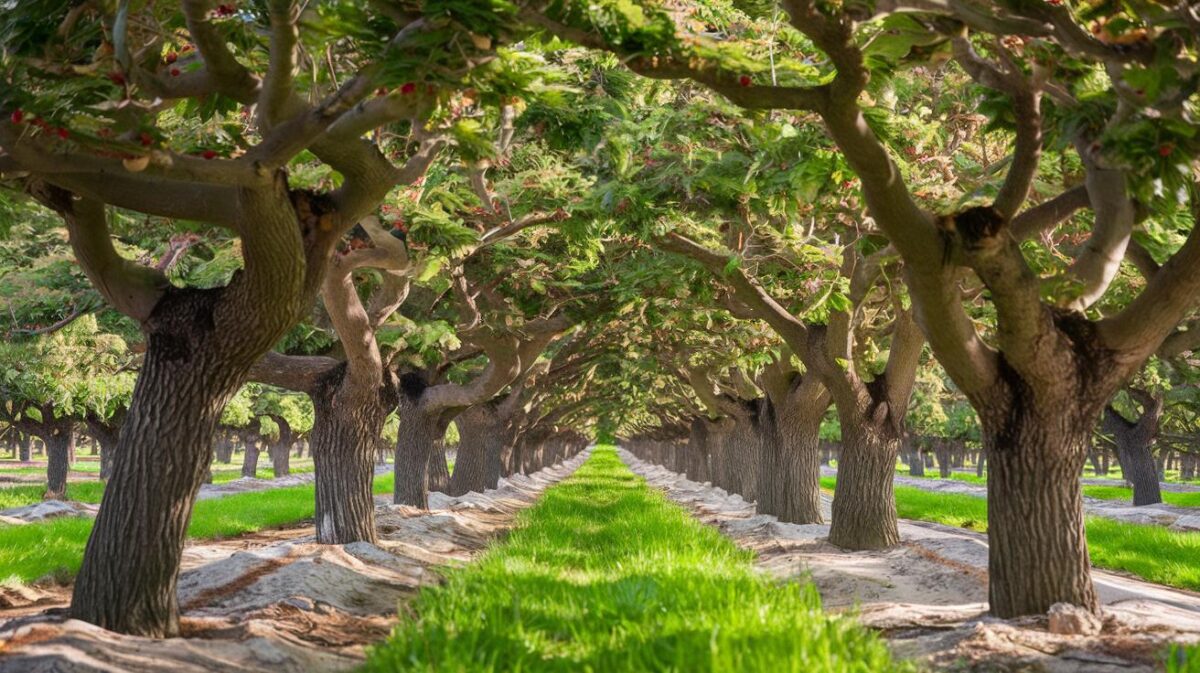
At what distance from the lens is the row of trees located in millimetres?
5070

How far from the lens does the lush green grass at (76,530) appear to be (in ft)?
34.4

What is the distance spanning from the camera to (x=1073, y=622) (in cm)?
643

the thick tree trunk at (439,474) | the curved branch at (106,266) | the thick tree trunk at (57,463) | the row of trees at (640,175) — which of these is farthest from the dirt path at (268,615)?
the thick tree trunk at (57,463)

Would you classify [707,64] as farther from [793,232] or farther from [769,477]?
[769,477]

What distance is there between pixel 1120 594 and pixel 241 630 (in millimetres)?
8223

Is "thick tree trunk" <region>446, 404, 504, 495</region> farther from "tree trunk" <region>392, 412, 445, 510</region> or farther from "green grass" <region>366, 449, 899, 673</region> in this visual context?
"green grass" <region>366, 449, 899, 673</region>

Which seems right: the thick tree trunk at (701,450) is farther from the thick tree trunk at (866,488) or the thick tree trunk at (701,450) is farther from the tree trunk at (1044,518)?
the tree trunk at (1044,518)

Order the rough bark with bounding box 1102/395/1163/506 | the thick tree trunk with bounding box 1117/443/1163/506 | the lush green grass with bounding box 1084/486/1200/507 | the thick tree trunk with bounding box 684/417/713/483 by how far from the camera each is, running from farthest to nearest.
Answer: the thick tree trunk with bounding box 684/417/713/483 → the lush green grass with bounding box 1084/486/1200/507 → the thick tree trunk with bounding box 1117/443/1163/506 → the rough bark with bounding box 1102/395/1163/506

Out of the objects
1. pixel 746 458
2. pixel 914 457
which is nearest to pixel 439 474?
pixel 746 458

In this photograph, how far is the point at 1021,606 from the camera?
7113 mm

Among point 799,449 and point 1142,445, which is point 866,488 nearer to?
point 799,449

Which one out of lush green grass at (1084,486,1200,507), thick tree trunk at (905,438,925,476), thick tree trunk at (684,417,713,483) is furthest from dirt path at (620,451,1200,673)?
thick tree trunk at (905,438,925,476)

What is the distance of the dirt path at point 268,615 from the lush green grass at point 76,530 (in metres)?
1.46

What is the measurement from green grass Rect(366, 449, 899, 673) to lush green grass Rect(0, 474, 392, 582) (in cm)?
499
